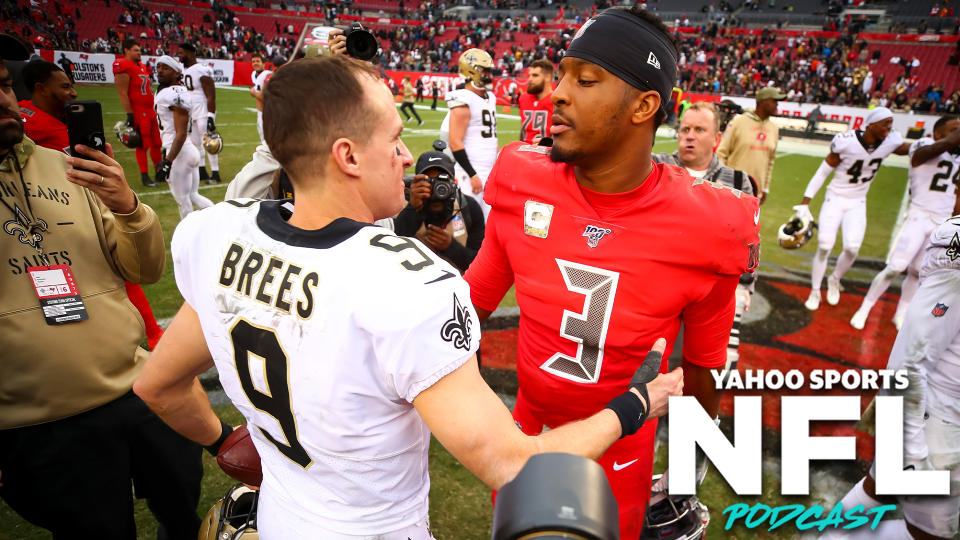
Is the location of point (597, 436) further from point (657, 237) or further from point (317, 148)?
point (317, 148)

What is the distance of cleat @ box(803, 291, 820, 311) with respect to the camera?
6.27 metres

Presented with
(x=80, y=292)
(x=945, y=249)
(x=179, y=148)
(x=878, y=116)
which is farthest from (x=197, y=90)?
(x=945, y=249)

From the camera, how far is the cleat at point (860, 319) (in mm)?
5840

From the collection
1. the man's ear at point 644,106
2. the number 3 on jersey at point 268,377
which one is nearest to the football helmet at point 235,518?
the number 3 on jersey at point 268,377

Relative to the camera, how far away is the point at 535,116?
22.4 feet

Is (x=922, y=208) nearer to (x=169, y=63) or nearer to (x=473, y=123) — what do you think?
(x=473, y=123)

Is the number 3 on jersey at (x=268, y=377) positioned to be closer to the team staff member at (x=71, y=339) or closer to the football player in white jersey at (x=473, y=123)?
the team staff member at (x=71, y=339)

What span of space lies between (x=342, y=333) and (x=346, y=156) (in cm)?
44

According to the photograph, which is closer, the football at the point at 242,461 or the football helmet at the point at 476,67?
the football at the point at 242,461

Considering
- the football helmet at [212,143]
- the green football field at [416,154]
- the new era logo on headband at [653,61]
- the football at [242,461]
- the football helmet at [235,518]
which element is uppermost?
the new era logo on headband at [653,61]

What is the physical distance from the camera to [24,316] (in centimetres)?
199

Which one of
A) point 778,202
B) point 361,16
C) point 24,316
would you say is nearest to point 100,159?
point 24,316

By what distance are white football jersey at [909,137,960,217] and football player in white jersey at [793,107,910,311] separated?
0.42m

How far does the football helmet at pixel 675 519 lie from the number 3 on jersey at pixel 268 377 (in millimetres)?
1502
